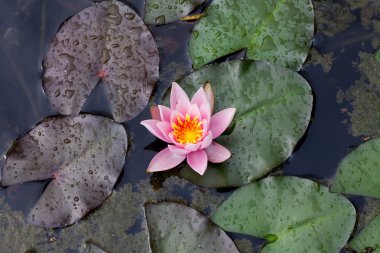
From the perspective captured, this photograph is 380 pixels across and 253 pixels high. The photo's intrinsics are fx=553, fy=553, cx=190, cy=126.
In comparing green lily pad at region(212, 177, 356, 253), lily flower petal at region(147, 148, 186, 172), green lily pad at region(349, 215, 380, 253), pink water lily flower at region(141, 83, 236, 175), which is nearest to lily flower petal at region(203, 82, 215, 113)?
pink water lily flower at region(141, 83, 236, 175)

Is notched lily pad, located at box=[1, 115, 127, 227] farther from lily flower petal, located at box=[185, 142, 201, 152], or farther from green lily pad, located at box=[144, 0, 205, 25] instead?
green lily pad, located at box=[144, 0, 205, 25]

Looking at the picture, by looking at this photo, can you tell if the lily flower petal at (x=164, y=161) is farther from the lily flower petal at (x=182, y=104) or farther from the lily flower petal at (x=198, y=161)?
the lily flower petal at (x=182, y=104)

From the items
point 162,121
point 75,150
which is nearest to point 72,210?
point 75,150

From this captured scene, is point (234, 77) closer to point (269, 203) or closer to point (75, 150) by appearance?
point (269, 203)

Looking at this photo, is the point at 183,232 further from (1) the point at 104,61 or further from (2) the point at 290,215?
(1) the point at 104,61

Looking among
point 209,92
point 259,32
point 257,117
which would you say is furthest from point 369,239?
point 259,32

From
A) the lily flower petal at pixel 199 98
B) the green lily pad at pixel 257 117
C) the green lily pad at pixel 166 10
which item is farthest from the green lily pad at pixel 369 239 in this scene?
the green lily pad at pixel 166 10

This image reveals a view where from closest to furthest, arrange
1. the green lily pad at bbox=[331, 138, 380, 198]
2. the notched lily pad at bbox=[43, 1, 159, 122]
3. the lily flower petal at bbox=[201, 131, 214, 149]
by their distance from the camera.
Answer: the lily flower petal at bbox=[201, 131, 214, 149]
the green lily pad at bbox=[331, 138, 380, 198]
the notched lily pad at bbox=[43, 1, 159, 122]
